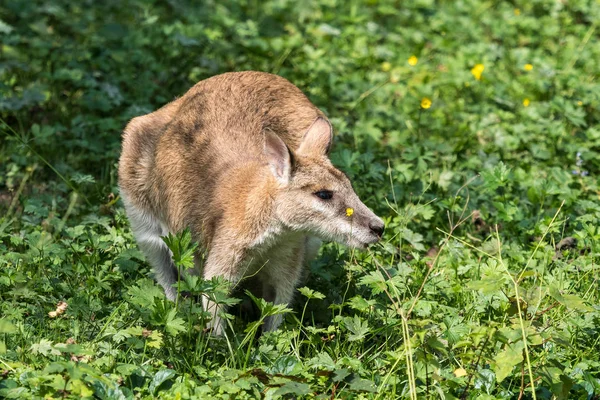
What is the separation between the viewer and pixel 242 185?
186 inches

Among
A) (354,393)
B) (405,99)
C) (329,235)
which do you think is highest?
(329,235)

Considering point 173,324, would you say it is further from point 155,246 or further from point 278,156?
point 155,246

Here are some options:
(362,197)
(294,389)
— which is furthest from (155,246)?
(294,389)

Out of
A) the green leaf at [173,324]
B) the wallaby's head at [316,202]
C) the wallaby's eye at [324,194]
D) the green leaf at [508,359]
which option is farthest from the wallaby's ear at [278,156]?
the green leaf at [508,359]

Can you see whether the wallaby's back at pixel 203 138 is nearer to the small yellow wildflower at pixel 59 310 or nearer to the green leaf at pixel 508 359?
the small yellow wildflower at pixel 59 310

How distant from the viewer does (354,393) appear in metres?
4.04

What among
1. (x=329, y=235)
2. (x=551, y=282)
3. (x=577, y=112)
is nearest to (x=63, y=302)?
(x=329, y=235)

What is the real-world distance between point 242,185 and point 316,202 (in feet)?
1.46

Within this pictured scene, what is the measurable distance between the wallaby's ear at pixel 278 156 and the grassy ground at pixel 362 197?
64 centimetres

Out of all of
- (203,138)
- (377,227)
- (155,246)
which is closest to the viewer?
(377,227)

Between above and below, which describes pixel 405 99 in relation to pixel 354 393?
below

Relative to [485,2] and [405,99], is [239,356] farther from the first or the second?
[485,2]

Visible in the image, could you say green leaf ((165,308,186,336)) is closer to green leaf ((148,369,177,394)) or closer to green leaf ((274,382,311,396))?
green leaf ((148,369,177,394))

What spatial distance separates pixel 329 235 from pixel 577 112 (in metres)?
3.17
